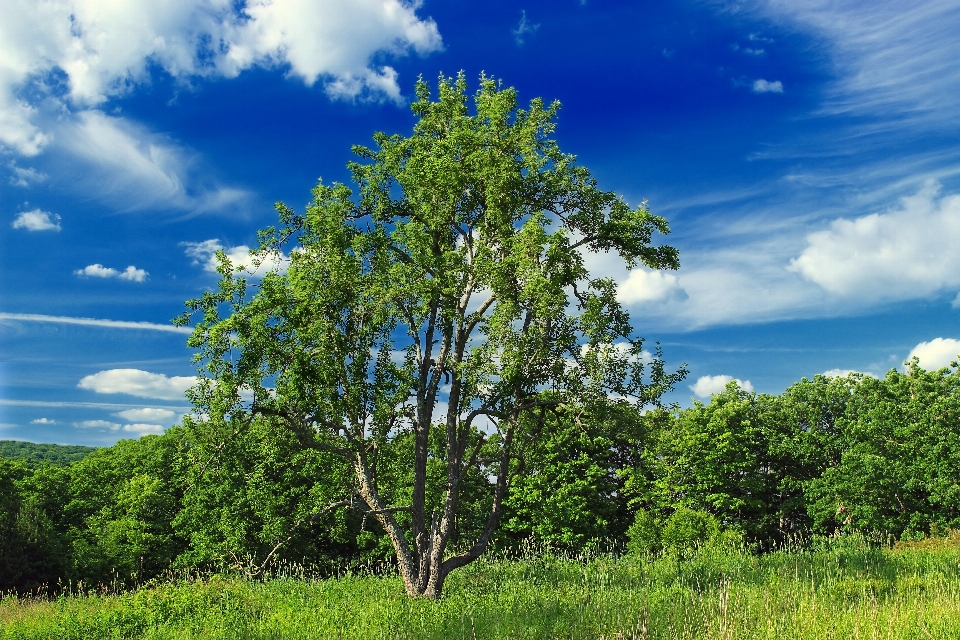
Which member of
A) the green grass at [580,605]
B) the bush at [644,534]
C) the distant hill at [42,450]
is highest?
the distant hill at [42,450]

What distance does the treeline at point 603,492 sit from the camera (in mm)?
39094

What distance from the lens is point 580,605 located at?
14078 millimetres

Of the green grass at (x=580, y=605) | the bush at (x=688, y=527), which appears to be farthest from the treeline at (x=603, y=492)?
the green grass at (x=580, y=605)

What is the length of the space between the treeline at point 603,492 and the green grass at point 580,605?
15.6m

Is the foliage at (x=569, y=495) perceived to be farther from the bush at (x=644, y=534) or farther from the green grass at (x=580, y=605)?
the green grass at (x=580, y=605)

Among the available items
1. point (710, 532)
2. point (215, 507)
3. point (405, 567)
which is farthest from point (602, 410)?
point (215, 507)

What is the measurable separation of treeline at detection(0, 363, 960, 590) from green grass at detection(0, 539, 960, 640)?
15609mm

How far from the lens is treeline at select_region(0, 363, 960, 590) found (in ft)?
128

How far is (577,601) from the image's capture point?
14.9m

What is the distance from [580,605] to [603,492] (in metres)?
33.0

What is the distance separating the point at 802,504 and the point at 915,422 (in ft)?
29.1

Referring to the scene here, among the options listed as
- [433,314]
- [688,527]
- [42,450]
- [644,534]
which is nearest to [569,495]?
[644,534]

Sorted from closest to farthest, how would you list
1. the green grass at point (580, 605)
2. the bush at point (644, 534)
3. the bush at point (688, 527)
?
1. the green grass at point (580, 605)
2. the bush at point (688, 527)
3. the bush at point (644, 534)

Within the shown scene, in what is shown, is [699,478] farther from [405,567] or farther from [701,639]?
[701,639]
